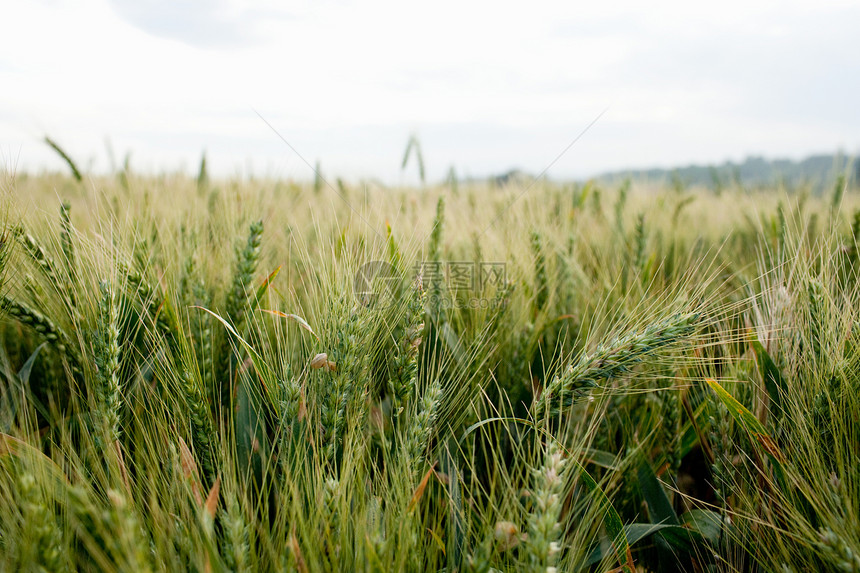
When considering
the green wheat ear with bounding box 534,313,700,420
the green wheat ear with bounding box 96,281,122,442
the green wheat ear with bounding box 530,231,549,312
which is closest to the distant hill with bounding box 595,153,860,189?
the green wheat ear with bounding box 530,231,549,312

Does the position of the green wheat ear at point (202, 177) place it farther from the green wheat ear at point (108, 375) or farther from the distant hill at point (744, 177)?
the distant hill at point (744, 177)

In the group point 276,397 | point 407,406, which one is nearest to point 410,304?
point 407,406

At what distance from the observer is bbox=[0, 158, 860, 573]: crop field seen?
26.2 inches

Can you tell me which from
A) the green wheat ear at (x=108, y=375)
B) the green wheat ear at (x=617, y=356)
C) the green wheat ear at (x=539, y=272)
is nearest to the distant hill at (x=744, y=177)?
the green wheat ear at (x=539, y=272)

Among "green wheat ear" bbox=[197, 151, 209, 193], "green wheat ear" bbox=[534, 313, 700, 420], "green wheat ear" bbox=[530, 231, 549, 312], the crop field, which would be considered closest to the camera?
the crop field

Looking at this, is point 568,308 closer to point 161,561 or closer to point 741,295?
point 741,295

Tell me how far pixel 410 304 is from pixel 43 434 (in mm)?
912

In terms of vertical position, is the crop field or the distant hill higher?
the distant hill

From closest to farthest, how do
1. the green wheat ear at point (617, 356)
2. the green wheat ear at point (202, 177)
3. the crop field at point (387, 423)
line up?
the crop field at point (387, 423)
the green wheat ear at point (617, 356)
the green wheat ear at point (202, 177)

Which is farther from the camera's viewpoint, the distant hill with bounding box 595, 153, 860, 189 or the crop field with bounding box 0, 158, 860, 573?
the distant hill with bounding box 595, 153, 860, 189

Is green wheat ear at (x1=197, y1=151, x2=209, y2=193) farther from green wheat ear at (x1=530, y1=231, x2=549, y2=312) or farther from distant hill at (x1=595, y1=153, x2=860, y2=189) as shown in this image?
distant hill at (x1=595, y1=153, x2=860, y2=189)

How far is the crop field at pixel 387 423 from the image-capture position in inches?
26.2

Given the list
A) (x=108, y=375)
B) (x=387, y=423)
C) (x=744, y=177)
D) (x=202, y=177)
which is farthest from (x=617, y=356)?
(x=744, y=177)

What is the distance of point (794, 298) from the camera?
98cm
